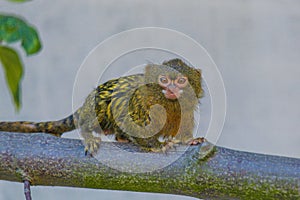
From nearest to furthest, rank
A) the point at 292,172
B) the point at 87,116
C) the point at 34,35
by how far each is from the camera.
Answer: the point at 34,35 → the point at 292,172 → the point at 87,116

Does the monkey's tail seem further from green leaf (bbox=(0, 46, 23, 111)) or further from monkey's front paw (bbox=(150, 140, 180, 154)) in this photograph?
green leaf (bbox=(0, 46, 23, 111))

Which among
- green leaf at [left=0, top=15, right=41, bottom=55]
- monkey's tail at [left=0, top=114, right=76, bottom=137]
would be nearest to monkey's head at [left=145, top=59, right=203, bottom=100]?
monkey's tail at [left=0, top=114, right=76, bottom=137]

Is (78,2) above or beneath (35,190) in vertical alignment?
above

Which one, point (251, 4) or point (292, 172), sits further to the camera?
point (251, 4)

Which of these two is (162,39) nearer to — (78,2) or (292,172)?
(78,2)

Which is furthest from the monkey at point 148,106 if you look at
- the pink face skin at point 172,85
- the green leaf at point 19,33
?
the green leaf at point 19,33

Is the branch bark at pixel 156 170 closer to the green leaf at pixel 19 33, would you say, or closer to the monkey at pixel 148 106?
the monkey at pixel 148 106

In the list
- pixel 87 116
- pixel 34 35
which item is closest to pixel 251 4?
pixel 87 116
